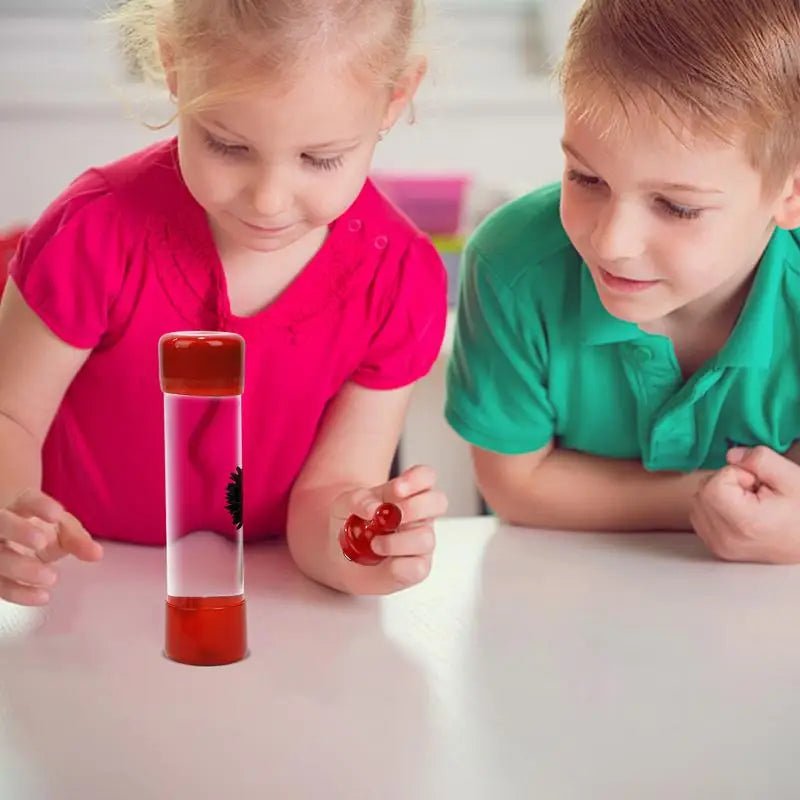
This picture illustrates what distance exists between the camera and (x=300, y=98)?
75 cm

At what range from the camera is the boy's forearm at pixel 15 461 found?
876 mm

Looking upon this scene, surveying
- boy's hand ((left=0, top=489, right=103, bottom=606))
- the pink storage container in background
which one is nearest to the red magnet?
boy's hand ((left=0, top=489, right=103, bottom=606))

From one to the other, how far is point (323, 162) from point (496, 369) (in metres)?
0.25

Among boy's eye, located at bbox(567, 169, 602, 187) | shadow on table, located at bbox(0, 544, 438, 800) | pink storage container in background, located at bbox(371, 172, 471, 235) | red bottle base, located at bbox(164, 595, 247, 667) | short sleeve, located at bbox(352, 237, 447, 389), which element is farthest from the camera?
pink storage container in background, located at bbox(371, 172, 471, 235)

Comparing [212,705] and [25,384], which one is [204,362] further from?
[25,384]

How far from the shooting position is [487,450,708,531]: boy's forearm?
99 cm

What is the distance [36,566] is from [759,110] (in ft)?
1.61

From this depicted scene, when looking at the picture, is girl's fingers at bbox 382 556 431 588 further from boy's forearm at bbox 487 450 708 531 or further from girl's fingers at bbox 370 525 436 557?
boy's forearm at bbox 487 450 708 531

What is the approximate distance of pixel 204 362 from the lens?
65cm

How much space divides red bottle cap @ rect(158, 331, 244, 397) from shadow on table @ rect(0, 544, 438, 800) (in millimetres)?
162

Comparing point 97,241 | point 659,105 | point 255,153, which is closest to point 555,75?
point 659,105

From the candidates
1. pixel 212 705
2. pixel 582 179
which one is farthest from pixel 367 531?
pixel 582 179

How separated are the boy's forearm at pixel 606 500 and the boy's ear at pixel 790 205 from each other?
0.22 metres

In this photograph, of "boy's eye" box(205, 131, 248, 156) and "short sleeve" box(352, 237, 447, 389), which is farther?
"short sleeve" box(352, 237, 447, 389)
